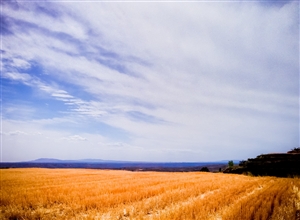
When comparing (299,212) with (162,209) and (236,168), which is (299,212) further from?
(236,168)

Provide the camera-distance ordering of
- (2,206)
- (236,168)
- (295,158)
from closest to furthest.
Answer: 1. (2,206)
2. (295,158)
3. (236,168)

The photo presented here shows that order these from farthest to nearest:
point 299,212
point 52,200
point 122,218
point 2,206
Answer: point 52,200 → point 2,206 → point 299,212 → point 122,218

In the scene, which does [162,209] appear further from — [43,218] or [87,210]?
[43,218]

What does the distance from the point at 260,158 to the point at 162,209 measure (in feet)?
118

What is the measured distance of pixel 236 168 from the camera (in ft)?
131

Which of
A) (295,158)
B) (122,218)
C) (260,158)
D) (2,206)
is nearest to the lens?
(122,218)

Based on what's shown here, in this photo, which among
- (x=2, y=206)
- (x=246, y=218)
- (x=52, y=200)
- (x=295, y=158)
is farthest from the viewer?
(x=295, y=158)

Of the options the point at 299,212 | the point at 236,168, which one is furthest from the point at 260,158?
the point at 299,212

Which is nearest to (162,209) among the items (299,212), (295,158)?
(299,212)

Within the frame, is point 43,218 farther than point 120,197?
No

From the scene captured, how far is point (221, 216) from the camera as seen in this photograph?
6.66m

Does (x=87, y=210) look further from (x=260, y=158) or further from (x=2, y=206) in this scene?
(x=260, y=158)

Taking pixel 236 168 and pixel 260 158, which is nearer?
pixel 260 158

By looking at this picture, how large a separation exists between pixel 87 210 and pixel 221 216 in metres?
5.09
